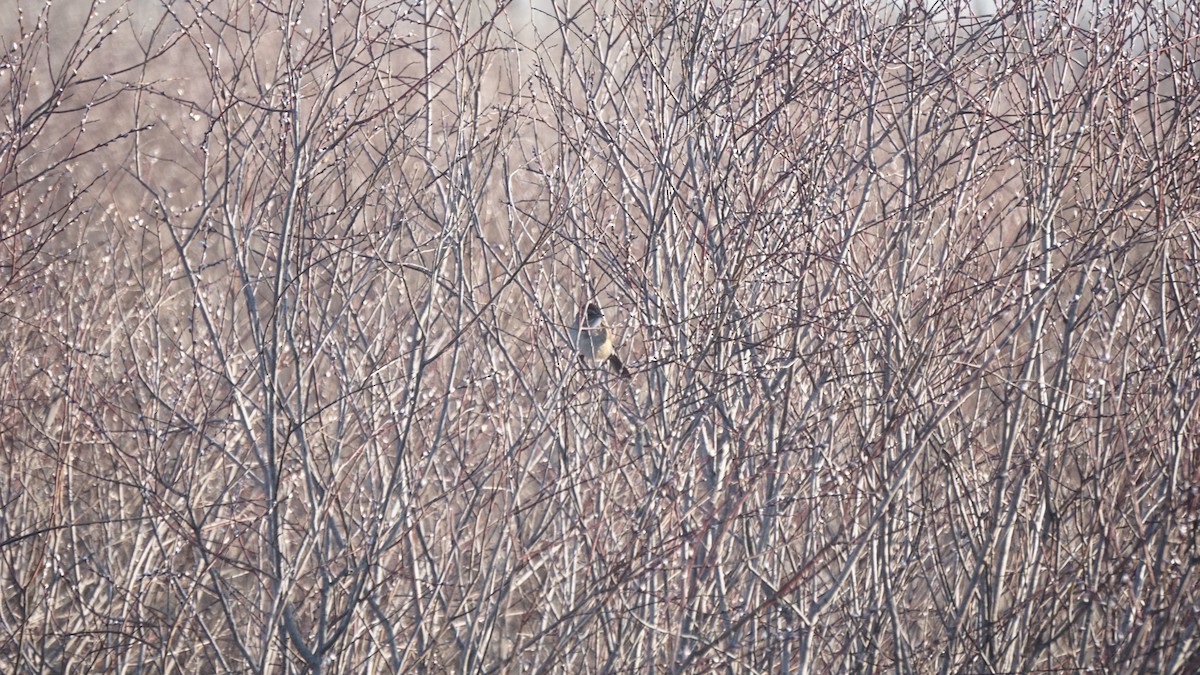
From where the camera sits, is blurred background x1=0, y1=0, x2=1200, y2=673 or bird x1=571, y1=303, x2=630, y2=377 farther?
bird x1=571, y1=303, x2=630, y2=377

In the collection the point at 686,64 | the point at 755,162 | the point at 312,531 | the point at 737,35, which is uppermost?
the point at 737,35

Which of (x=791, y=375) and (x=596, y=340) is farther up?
(x=596, y=340)

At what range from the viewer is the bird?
4509 mm

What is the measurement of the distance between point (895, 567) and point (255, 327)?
2.33 metres

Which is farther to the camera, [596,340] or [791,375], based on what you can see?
[596,340]

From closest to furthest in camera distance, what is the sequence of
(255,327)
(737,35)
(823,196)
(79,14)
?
(255,327) < (823,196) < (737,35) < (79,14)

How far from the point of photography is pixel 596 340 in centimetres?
579

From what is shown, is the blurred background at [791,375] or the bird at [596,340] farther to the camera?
the bird at [596,340]

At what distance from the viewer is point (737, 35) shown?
4.64 meters

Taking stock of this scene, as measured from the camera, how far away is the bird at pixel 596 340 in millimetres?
4509

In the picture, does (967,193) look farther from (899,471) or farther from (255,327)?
(255,327)

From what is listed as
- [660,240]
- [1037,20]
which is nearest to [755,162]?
[660,240]

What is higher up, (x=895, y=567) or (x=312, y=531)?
(x=895, y=567)

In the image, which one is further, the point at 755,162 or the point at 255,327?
the point at 755,162
